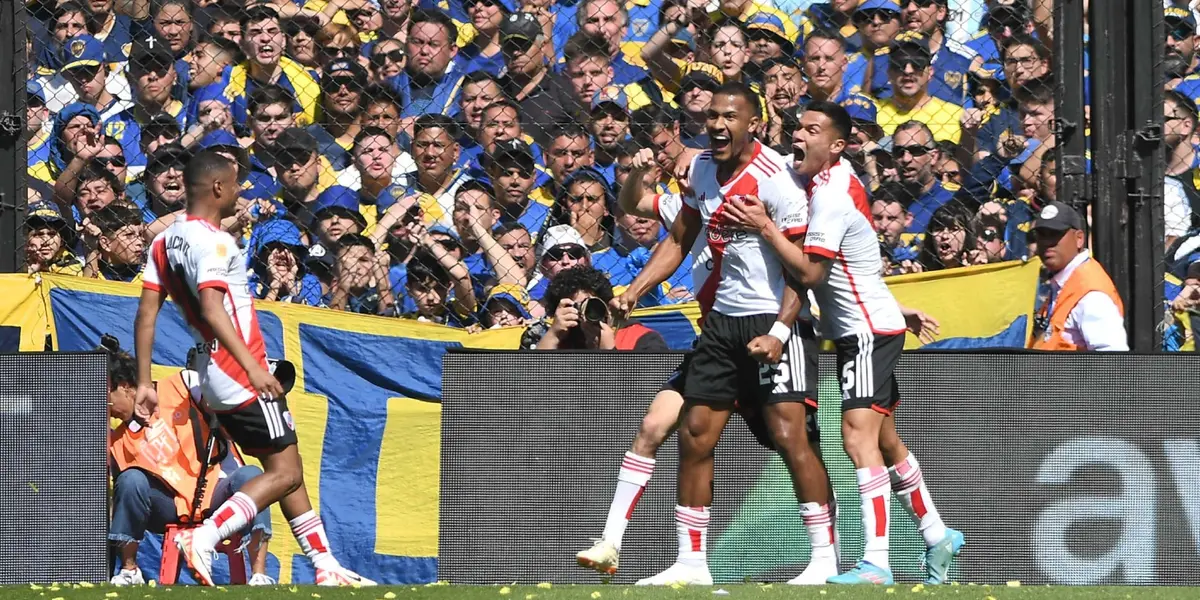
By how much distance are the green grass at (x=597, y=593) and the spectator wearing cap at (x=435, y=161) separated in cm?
326

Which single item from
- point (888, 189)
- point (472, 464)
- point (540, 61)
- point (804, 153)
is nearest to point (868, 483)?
point (804, 153)

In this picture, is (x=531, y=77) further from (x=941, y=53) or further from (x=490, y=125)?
(x=941, y=53)

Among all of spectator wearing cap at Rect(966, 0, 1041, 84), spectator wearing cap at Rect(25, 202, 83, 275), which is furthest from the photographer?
spectator wearing cap at Rect(966, 0, 1041, 84)

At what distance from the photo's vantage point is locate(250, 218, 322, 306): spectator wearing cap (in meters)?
7.70

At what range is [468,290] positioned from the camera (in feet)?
25.1

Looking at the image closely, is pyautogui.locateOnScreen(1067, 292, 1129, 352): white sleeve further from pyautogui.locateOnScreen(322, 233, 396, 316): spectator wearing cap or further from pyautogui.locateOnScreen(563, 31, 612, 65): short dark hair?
pyautogui.locateOnScreen(322, 233, 396, 316): spectator wearing cap

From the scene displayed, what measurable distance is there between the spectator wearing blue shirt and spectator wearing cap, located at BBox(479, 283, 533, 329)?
2.10 metres

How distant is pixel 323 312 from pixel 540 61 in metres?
2.03

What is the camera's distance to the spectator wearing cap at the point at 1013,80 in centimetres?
792

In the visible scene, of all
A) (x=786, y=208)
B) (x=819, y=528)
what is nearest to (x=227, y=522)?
(x=819, y=528)

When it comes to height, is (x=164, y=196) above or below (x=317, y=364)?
above

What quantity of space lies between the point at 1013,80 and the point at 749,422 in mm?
3408

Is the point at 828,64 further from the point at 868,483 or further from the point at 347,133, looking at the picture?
the point at 868,483

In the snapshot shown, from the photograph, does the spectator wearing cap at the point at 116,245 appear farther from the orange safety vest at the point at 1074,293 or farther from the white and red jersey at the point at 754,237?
the orange safety vest at the point at 1074,293
